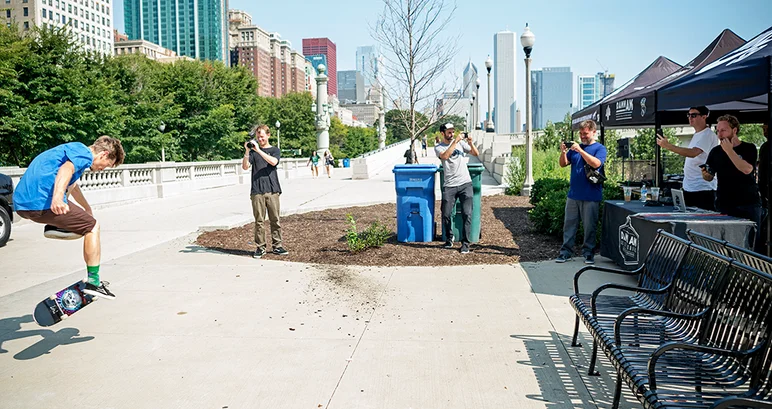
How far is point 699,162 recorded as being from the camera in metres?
8.12

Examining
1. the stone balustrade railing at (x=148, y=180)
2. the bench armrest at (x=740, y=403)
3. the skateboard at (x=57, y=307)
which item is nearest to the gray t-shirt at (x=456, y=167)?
the skateboard at (x=57, y=307)

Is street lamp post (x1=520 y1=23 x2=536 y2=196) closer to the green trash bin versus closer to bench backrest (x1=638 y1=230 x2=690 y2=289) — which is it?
the green trash bin

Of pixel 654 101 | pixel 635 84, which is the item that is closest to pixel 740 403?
pixel 654 101

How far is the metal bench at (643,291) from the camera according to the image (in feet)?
14.5

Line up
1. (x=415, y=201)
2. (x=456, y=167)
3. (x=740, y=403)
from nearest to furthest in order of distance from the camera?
(x=740, y=403)
(x=456, y=167)
(x=415, y=201)

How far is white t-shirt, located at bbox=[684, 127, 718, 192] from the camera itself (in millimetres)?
8055

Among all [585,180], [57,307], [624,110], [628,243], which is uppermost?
[624,110]

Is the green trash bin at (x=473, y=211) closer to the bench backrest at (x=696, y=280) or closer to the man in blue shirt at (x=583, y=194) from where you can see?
the man in blue shirt at (x=583, y=194)

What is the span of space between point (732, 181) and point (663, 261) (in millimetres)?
2997

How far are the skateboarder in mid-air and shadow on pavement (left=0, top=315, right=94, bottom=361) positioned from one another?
1.96ft

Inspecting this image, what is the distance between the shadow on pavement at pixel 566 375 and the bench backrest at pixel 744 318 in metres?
0.70

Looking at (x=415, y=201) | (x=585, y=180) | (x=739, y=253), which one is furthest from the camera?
(x=415, y=201)

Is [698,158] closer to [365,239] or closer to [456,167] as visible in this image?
[456,167]

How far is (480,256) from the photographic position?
9.14 metres
